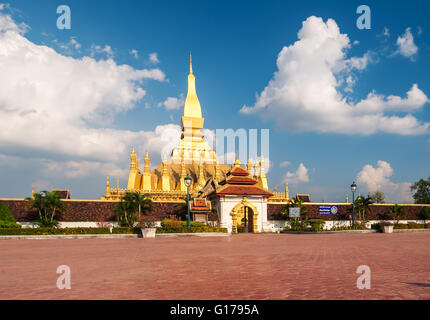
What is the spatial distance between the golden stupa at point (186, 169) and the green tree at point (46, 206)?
13782mm

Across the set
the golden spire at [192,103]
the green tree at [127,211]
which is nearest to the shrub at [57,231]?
the green tree at [127,211]

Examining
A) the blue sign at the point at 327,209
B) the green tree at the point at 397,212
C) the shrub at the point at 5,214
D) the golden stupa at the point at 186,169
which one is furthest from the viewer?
the golden stupa at the point at 186,169

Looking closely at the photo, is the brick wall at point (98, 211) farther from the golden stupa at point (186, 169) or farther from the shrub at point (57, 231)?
the golden stupa at point (186, 169)

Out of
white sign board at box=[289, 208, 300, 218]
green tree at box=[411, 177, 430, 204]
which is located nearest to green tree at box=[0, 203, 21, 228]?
white sign board at box=[289, 208, 300, 218]

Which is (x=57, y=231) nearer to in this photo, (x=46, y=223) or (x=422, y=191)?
(x=46, y=223)

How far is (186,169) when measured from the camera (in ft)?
200

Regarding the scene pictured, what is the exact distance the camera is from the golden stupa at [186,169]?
4862 centimetres

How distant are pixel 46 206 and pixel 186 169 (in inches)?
1245

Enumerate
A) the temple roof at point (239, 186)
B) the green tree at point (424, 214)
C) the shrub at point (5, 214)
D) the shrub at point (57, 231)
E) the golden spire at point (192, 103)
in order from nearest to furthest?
1. the shrub at point (57, 231)
2. the shrub at point (5, 214)
3. the temple roof at point (239, 186)
4. the green tree at point (424, 214)
5. the golden spire at point (192, 103)

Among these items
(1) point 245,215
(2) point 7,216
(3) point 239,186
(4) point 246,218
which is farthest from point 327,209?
(2) point 7,216

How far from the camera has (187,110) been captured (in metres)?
68.9
